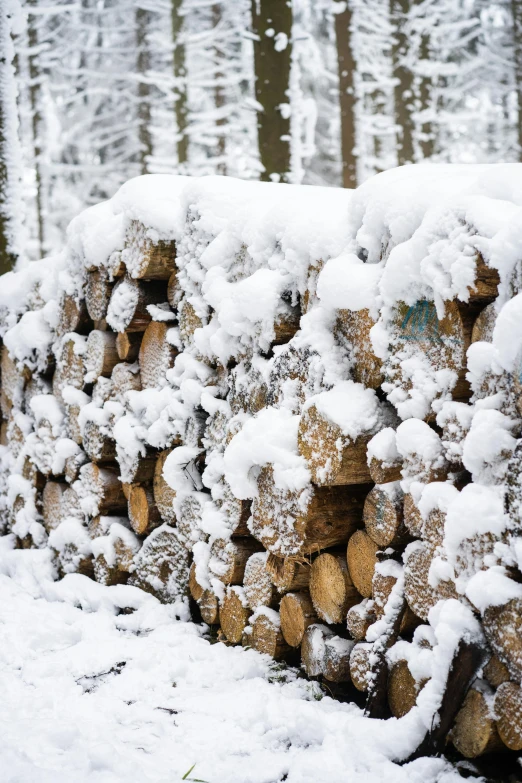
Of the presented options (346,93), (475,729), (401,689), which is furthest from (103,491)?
(346,93)

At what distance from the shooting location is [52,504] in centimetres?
321

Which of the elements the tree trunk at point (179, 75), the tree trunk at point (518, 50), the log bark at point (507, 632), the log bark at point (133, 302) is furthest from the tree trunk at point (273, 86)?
the tree trunk at point (518, 50)

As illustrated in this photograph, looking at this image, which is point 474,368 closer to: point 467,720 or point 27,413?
point 467,720

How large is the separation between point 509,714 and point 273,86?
489 centimetres

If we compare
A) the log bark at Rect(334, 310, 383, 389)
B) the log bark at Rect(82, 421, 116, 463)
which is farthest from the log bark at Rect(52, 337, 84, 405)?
the log bark at Rect(334, 310, 383, 389)

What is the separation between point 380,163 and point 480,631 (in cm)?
1096

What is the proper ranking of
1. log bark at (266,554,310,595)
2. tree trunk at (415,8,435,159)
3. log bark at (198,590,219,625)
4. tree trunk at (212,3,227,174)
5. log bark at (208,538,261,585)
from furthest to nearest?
tree trunk at (415,8,435,159) → tree trunk at (212,3,227,174) → log bark at (198,590,219,625) → log bark at (208,538,261,585) → log bark at (266,554,310,595)

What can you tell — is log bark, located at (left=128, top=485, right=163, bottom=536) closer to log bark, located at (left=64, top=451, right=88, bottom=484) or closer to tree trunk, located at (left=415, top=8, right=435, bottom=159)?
log bark, located at (left=64, top=451, right=88, bottom=484)

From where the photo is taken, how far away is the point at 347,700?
5.78ft

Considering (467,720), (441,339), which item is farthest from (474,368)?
(467,720)

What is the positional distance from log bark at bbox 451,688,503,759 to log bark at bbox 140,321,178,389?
1.59 m

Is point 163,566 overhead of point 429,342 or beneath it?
beneath

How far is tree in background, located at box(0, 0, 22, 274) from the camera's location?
14.7 feet

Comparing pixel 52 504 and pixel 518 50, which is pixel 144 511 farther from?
pixel 518 50
